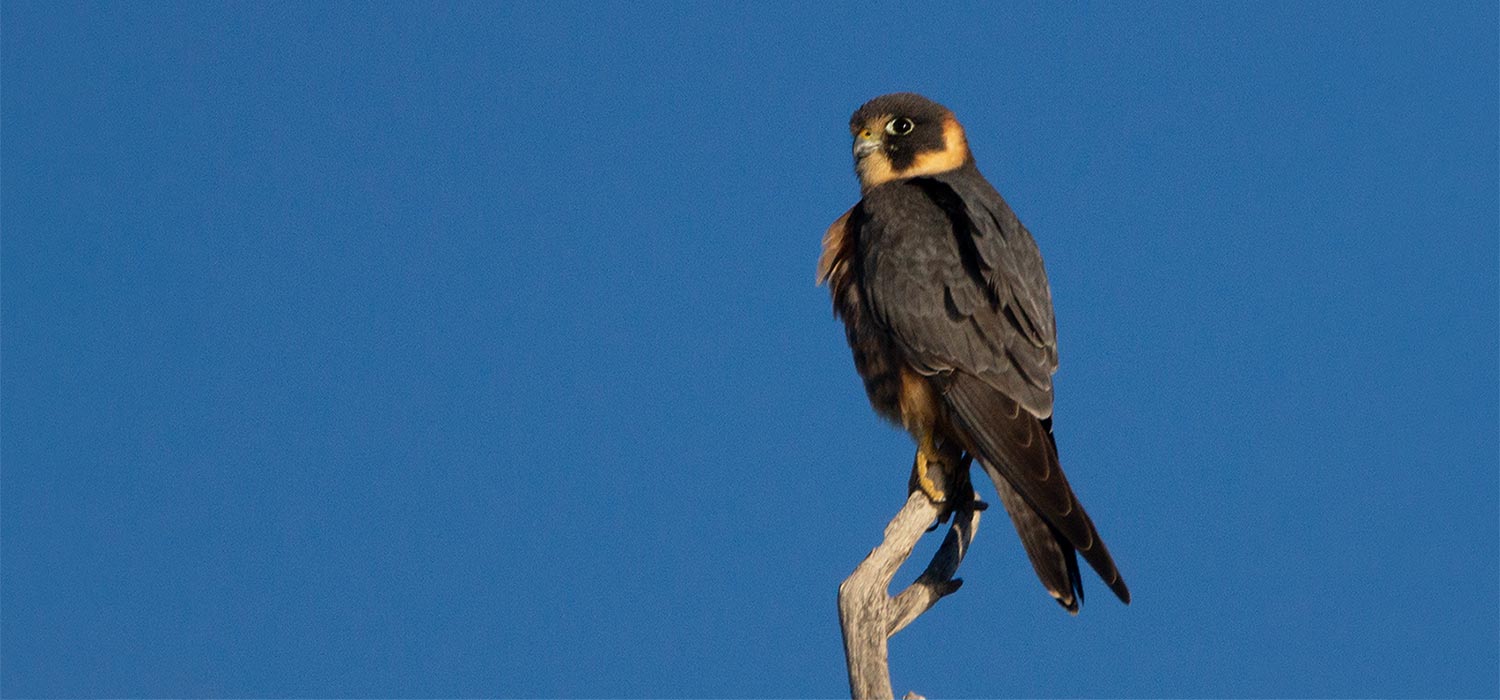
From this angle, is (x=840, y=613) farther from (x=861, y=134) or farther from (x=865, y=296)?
(x=861, y=134)

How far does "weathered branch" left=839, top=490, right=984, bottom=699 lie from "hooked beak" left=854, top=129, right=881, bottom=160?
4.21 ft

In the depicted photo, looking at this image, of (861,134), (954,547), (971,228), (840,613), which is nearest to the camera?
(840,613)

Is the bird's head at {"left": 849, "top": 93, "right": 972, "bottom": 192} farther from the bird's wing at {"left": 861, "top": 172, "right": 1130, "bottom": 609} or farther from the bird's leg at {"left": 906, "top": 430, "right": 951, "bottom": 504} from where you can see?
the bird's leg at {"left": 906, "top": 430, "right": 951, "bottom": 504}

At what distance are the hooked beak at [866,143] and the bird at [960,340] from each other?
0.17 meters

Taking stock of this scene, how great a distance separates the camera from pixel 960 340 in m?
4.08

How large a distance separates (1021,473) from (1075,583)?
1.03 ft

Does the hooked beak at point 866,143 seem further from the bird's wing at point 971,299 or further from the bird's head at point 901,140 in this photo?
the bird's wing at point 971,299

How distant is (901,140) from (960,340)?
916 millimetres

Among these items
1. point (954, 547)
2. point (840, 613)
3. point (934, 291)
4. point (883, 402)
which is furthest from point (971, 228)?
point (840, 613)

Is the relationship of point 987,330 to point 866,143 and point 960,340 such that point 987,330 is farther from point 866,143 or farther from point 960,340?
point 866,143

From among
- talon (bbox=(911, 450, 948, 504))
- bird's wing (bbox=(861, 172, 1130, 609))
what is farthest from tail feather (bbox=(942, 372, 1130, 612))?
talon (bbox=(911, 450, 948, 504))

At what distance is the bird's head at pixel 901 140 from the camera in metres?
4.70

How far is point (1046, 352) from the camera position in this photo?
4156 mm

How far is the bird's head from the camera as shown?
4703mm
